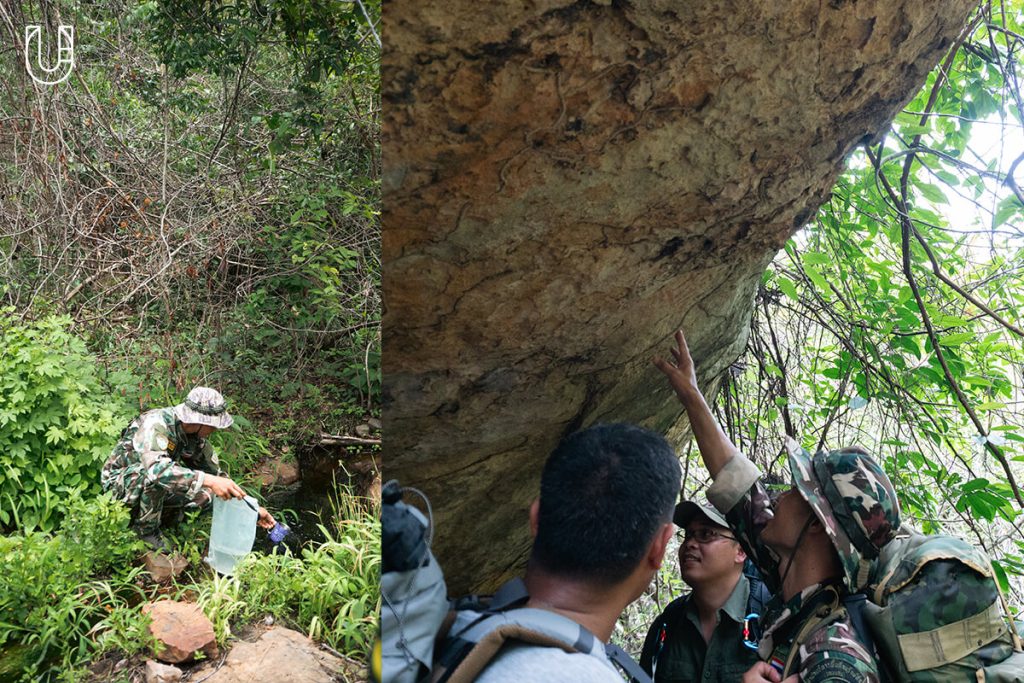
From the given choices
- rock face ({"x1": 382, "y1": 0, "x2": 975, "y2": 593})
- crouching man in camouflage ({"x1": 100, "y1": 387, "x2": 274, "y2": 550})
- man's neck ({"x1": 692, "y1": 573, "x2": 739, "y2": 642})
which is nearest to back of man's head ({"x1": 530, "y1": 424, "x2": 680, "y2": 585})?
rock face ({"x1": 382, "y1": 0, "x2": 975, "y2": 593})

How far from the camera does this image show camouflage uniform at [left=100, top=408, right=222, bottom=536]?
4.06 ft

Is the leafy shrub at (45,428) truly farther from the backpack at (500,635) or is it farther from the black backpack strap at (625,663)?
the black backpack strap at (625,663)

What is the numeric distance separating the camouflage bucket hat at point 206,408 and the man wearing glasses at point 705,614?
2.56 ft

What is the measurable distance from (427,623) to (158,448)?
0.70 meters

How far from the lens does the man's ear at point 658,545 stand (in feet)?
3.01

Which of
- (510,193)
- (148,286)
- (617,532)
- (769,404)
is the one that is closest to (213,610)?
(148,286)

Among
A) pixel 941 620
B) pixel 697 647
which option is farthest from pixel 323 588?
pixel 941 620

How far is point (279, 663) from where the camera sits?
1254 millimetres

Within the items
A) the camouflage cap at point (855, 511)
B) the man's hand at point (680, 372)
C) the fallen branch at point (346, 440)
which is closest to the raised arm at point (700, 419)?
the man's hand at point (680, 372)

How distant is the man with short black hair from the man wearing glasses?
41 cm

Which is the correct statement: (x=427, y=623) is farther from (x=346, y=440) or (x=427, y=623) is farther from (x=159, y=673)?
(x=159, y=673)

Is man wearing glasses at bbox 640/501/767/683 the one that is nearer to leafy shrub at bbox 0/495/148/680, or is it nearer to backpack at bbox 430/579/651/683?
backpack at bbox 430/579/651/683

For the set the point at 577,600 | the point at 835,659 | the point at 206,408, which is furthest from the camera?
the point at 206,408

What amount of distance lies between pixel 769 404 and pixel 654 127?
157 centimetres
